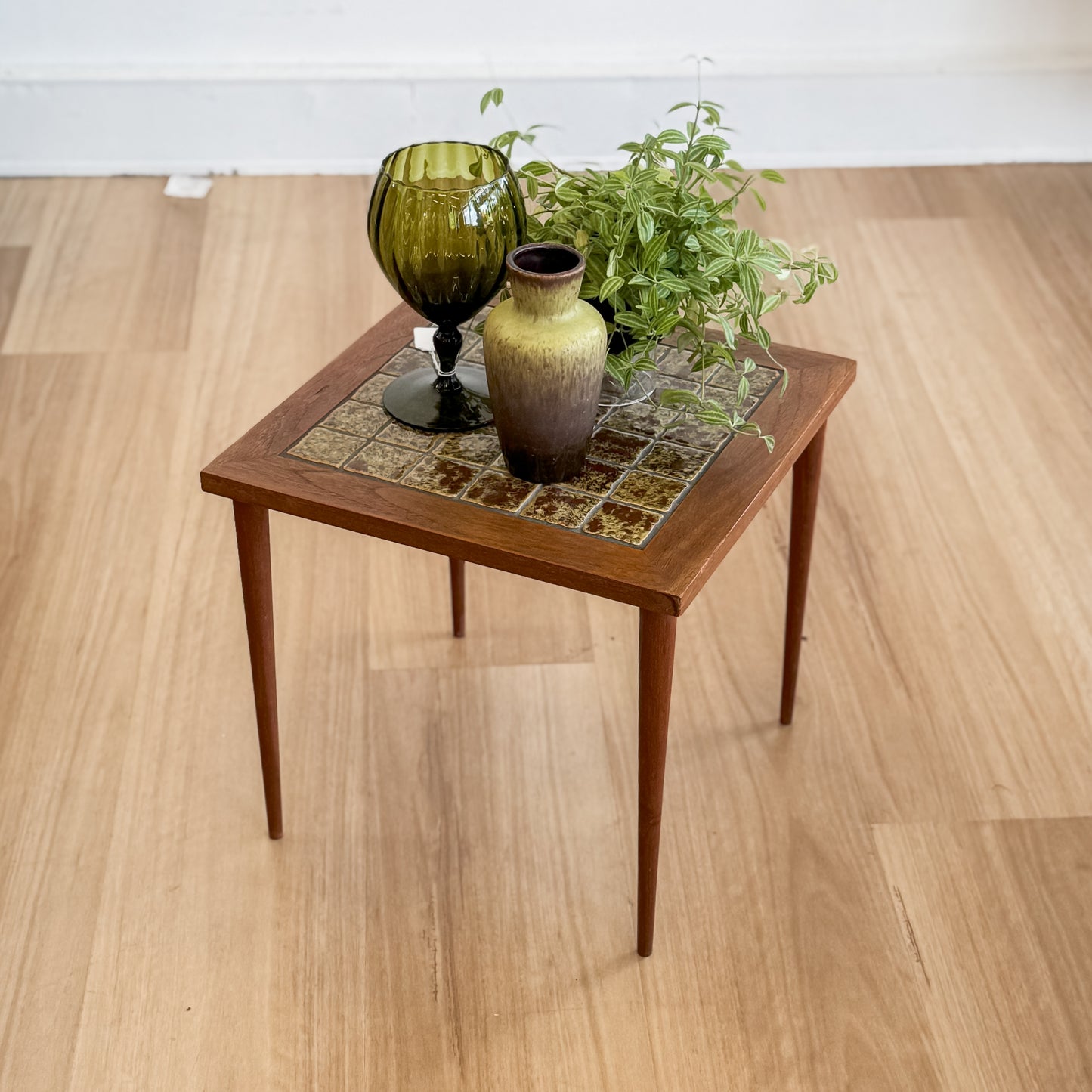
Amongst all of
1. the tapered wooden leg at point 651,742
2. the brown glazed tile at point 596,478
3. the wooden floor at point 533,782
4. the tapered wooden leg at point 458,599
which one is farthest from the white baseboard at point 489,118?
the tapered wooden leg at point 651,742

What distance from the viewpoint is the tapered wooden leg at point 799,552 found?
139cm

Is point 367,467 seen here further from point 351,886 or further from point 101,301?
point 101,301

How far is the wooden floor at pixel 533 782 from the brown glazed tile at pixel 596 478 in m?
0.50

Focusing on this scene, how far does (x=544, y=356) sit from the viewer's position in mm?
1052

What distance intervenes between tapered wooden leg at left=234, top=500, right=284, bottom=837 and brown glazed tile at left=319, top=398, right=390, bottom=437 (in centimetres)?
11

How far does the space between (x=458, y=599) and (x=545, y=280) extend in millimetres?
747

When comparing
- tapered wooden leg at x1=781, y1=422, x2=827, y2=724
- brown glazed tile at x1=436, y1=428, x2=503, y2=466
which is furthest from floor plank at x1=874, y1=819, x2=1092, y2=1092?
brown glazed tile at x1=436, y1=428, x2=503, y2=466

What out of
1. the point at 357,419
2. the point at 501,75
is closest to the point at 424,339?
the point at 357,419

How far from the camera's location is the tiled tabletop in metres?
1.12

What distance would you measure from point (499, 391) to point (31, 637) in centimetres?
93

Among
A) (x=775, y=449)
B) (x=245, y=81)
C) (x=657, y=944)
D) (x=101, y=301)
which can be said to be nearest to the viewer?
(x=775, y=449)

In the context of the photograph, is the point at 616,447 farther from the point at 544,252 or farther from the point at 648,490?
the point at 544,252

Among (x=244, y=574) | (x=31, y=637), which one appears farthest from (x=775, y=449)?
(x=31, y=637)

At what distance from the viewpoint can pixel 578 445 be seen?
113 centimetres
